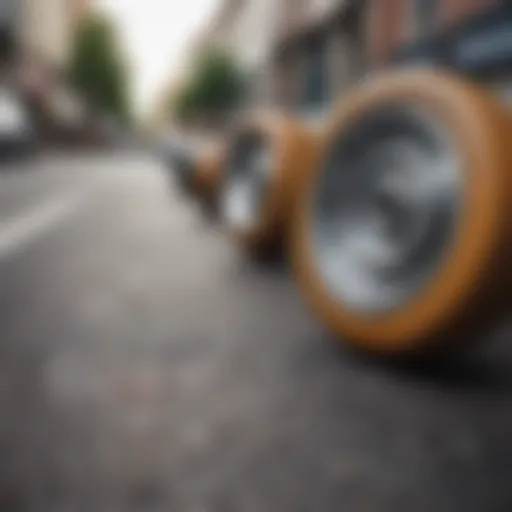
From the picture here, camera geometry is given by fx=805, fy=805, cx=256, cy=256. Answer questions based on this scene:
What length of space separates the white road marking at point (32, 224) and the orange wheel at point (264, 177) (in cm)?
117

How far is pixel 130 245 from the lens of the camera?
485 centimetres

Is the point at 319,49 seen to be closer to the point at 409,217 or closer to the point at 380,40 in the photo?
the point at 380,40

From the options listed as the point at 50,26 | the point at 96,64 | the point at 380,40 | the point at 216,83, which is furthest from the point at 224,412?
the point at 96,64

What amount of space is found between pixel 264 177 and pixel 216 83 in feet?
4.31

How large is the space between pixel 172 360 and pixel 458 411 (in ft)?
2.64

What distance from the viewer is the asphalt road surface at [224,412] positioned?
4.61 ft

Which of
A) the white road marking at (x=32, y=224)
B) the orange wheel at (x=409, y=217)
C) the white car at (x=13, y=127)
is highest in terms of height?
the orange wheel at (x=409, y=217)

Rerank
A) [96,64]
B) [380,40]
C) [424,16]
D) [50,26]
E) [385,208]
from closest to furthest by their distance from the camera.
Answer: [424,16] → [380,40] → [385,208] → [50,26] → [96,64]

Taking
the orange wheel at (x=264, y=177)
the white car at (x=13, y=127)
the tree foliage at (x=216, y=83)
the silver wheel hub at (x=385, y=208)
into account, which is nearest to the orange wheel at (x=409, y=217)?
Result: the silver wheel hub at (x=385, y=208)

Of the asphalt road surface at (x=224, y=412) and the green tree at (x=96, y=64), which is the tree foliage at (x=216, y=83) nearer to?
the asphalt road surface at (x=224, y=412)

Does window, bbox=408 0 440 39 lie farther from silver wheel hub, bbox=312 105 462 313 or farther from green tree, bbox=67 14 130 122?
green tree, bbox=67 14 130 122

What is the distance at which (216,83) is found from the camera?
4996mm

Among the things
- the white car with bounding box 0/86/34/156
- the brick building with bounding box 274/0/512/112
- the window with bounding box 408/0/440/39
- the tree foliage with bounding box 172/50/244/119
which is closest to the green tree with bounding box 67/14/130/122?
the white car with bounding box 0/86/34/156

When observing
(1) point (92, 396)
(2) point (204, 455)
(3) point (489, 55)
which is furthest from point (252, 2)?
(2) point (204, 455)
